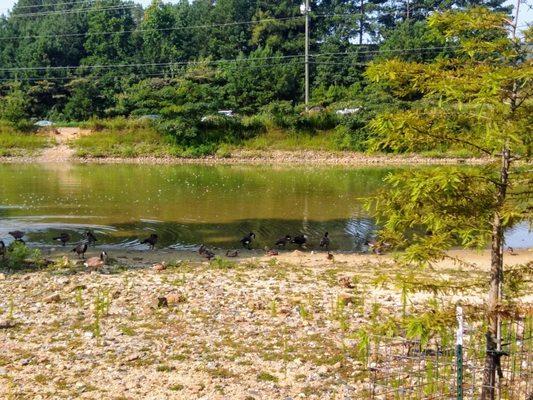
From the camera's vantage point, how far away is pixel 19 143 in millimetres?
58219

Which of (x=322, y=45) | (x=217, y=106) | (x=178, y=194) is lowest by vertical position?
(x=178, y=194)

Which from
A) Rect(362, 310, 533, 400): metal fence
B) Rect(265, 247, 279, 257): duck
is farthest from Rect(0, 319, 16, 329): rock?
Rect(265, 247, 279, 257): duck

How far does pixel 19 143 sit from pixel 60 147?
14.4 feet

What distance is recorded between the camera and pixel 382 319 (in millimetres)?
11117

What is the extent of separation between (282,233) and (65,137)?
144ft

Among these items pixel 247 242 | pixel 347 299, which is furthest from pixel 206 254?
pixel 347 299

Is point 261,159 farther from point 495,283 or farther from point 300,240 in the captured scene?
point 495,283

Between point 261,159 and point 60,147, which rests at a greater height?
point 60,147

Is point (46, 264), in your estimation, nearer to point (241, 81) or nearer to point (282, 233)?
point (282, 233)

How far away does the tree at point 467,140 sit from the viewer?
226 inches

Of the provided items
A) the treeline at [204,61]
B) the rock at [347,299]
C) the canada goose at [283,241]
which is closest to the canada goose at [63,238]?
the canada goose at [283,241]

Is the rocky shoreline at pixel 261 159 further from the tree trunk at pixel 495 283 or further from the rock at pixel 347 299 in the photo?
the tree trunk at pixel 495 283

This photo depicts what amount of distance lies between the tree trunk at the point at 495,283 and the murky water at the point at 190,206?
536 inches

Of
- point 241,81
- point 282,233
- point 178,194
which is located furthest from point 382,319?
point 241,81
